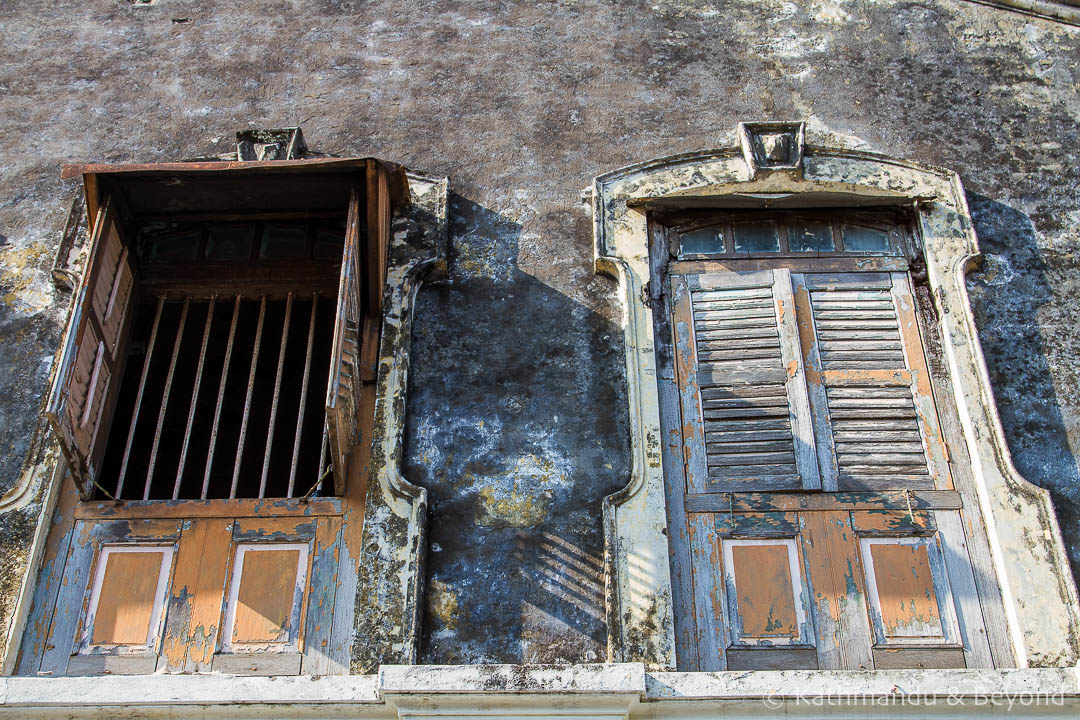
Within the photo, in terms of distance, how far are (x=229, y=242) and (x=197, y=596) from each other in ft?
7.23

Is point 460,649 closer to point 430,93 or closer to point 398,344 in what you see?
point 398,344

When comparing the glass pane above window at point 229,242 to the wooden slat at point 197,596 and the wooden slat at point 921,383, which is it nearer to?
the wooden slat at point 197,596

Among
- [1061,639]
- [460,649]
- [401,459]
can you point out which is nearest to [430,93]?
[401,459]

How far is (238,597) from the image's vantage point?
5344mm

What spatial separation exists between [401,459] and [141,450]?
3.45m

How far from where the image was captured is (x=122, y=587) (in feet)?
17.6

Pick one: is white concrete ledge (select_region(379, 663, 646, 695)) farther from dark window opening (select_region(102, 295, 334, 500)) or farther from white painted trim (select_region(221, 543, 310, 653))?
dark window opening (select_region(102, 295, 334, 500))

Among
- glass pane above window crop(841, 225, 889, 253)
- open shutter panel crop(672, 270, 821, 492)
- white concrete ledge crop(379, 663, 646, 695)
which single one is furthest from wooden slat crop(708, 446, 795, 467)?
white concrete ledge crop(379, 663, 646, 695)

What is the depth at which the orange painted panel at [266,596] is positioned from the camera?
17.2 feet

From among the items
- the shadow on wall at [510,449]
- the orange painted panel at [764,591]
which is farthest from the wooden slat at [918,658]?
the shadow on wall at [510,449]

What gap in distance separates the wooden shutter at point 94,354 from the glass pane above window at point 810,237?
143 inches

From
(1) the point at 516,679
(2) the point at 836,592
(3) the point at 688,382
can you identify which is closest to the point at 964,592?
(2) the point at 836,592

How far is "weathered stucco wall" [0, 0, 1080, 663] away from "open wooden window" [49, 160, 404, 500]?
407 millimetres

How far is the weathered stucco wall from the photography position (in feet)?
18.0
